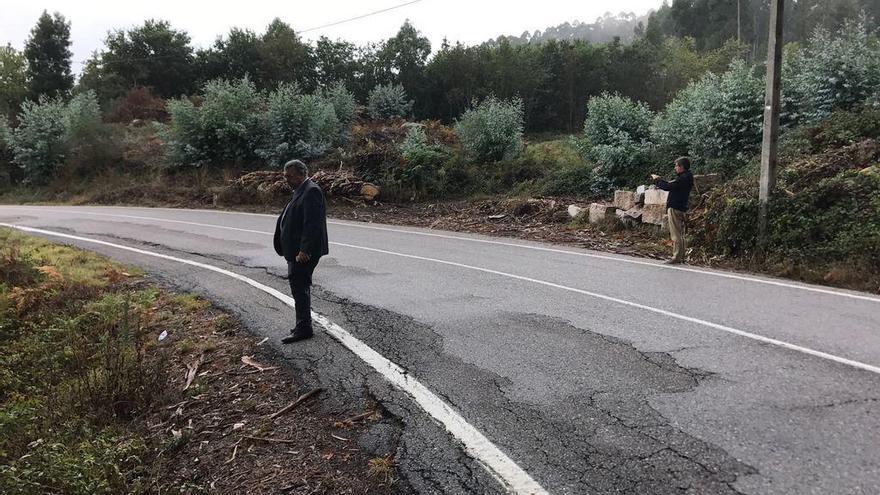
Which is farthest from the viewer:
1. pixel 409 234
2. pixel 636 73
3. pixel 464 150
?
pixel 636 73

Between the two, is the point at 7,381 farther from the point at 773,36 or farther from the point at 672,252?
the point at 773,36

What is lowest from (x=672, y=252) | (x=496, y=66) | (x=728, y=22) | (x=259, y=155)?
(x=672, y=252)

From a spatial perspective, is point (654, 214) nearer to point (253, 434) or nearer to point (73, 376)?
point (253, 434)

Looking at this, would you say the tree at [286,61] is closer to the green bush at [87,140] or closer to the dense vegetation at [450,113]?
the dense vegetation at [450,113]

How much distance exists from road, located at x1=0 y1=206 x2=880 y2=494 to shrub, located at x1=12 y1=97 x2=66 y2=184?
22731mm

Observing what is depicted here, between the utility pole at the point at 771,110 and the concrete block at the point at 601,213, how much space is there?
3.82m

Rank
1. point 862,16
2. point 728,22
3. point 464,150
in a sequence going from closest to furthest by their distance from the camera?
point 862,16, point 464,150, point 728,22

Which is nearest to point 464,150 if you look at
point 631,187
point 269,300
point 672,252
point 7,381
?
point 631,187

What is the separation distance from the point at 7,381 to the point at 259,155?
1828cm

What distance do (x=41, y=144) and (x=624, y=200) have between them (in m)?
27.7

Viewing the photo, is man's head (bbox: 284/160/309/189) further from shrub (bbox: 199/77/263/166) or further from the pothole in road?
shrub (bbox: 199/77/263/166)

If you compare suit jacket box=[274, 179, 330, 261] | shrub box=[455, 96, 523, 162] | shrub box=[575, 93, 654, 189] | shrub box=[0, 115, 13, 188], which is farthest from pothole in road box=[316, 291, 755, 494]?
shrub box=[0, 115, 13, 188]

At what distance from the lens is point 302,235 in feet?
19.4

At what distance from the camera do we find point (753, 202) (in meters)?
10.5
